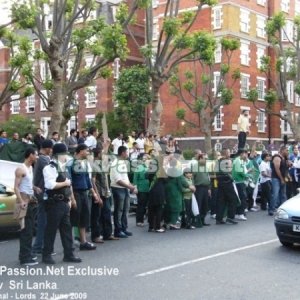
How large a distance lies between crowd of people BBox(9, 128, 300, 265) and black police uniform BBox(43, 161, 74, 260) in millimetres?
16

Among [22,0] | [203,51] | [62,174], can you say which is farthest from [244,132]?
[62,174]

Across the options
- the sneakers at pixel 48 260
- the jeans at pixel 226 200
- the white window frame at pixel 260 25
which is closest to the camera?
the sneakers at pixel 48 260

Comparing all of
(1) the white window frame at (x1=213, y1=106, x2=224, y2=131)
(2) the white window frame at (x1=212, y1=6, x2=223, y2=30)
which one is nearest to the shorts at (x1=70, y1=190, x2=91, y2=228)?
(1) the white window frame at (x1=213, y1=106, x2=224, y2=131)

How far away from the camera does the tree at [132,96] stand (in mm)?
40062

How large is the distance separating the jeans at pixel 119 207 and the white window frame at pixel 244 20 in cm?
3482

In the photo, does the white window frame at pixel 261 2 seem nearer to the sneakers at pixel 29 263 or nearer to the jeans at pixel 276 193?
the jeans at pixel 276 193

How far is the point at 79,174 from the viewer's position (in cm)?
937

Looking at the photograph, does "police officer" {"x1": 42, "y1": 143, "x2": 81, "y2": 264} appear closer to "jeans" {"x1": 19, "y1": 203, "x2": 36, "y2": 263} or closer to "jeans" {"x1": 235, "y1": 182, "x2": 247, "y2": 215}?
"jeans" {"x1": 19, "y1": 203, "x2": 36, "y2": 263}

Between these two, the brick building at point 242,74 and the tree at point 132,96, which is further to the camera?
the brick building at point 242,74

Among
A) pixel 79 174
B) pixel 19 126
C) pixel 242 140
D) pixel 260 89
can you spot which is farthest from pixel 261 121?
pixel 79 174

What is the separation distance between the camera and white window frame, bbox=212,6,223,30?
42125 millimetres

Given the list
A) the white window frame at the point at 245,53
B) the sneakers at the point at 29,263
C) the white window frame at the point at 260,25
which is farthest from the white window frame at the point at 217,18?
the sneakers at the point at 29,263

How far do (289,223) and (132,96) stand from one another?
106 ft

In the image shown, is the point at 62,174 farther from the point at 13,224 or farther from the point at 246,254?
the point at 246,254
